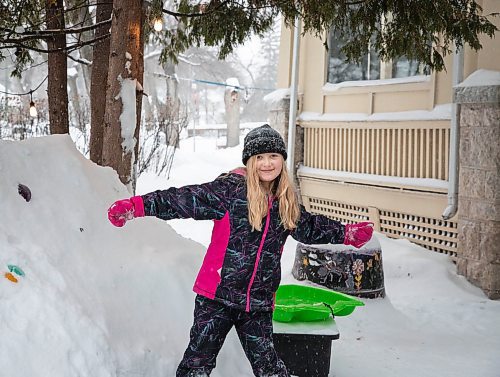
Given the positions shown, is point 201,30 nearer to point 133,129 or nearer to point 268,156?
point 133,129

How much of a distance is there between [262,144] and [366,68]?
681 cm

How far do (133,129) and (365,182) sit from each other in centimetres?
502

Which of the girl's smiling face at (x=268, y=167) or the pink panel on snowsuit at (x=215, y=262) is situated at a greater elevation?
the girl's smiling face at (x=268, y=167)

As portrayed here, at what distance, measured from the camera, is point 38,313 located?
107 inches

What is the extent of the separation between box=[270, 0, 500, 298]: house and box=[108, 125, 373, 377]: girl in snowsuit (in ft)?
14.5

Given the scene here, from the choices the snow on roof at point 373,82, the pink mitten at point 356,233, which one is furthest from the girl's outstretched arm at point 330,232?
the snow on roof at point 373,82

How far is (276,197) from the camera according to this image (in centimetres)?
307

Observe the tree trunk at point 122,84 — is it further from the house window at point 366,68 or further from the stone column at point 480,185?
the house window at point 366,68

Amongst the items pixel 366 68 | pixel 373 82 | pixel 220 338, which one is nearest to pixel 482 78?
pixel 373 82

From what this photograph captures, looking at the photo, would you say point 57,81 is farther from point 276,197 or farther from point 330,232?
point 330,232

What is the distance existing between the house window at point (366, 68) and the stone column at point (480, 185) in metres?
1.35

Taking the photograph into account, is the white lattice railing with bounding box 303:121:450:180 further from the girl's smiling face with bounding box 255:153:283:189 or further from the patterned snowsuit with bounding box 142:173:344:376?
the patterned snowsuit with bounding box 142:173:344:376

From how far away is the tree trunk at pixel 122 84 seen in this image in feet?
15.6

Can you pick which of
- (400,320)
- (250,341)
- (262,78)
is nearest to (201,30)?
(400,320)
